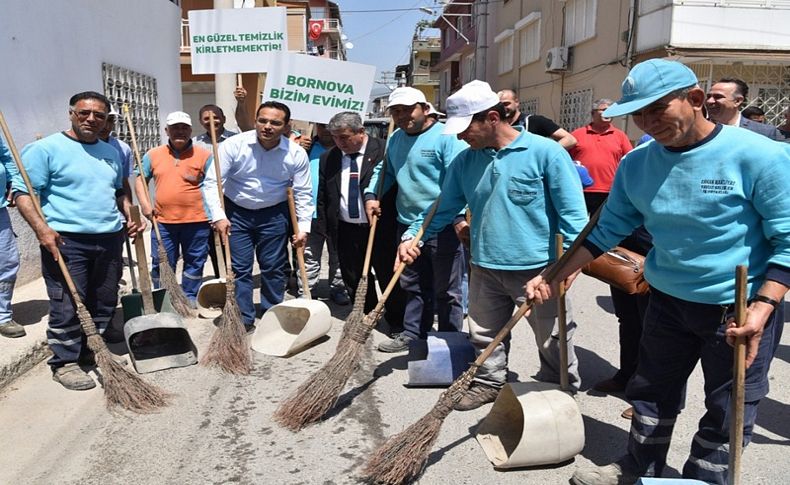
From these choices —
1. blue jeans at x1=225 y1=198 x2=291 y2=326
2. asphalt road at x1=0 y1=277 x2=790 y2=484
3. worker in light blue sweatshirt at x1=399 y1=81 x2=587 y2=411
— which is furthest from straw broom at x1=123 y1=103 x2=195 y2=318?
worker in light blue sweatshirt at x1=399 y1=81 x2=587 y2=411

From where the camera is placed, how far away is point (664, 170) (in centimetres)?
243

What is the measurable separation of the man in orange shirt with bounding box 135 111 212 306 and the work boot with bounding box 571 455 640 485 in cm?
421

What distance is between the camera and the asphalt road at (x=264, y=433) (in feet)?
10.0

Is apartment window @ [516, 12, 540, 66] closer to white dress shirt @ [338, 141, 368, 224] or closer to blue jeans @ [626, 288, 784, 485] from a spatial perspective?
white dress shirt @ [338, 141, 368, 224]

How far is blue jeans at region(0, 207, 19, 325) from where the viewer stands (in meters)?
4.78

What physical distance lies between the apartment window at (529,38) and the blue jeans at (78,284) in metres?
17.7

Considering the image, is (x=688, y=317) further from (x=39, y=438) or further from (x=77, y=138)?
(x=77, y=138)

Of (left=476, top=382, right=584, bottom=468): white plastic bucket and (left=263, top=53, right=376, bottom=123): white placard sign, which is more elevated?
(left=263, top=53, right=376, bottom=123): white placard sign

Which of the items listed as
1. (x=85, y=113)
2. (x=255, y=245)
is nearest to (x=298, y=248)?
(x=255, y=245)

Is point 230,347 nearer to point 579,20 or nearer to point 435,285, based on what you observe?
point 435,285

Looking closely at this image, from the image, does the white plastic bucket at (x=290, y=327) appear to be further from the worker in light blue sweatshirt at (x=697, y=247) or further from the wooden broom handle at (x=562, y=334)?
the worker in light blue sweatshirt at (x=697, y=247)

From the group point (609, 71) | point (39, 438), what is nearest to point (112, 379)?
point (39, 438)

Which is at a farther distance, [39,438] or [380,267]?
[380,267]

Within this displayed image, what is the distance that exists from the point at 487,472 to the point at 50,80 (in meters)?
5.97
